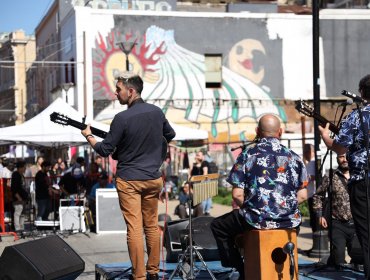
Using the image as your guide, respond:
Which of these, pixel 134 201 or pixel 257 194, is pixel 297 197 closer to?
pixel 257 194

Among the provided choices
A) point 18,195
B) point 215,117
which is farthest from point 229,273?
point 215,117

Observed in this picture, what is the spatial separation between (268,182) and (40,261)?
7.01ft

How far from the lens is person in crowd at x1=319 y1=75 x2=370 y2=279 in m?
7.44

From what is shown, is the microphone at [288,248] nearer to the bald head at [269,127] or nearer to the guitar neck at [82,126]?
the bald head at [269,127]

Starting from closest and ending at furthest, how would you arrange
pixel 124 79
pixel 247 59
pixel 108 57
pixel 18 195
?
pixel 124 79
pixel 18 195
pixel 108 57
pixel 247 59

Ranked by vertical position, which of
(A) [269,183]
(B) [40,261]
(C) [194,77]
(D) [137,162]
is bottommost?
(B) [40,261]

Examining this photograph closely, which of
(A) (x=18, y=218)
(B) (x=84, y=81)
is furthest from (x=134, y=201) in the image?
(B) (x=84, y=81)

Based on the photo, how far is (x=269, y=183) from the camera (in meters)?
7.24

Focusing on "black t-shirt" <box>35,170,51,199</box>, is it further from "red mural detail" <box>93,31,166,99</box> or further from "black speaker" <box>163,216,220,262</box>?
"red mural detail" <box>93,31,166,99</box>

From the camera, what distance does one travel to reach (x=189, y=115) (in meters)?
38.7

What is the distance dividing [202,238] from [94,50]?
2803 cm

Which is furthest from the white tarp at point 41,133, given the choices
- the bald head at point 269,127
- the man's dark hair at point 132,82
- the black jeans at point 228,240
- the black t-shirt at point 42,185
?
the bald head at point 269,127

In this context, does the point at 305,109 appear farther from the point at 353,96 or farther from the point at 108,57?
the point at 108,57

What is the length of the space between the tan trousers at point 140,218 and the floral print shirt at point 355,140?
73.8 inches
